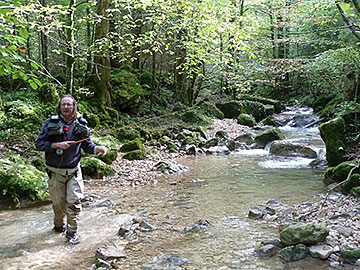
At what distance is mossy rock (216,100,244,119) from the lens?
2234 cm

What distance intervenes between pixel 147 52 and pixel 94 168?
3.64 m

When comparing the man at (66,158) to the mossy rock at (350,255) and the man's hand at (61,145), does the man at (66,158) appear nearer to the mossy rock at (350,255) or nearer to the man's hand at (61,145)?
the man's hand at (61,145)

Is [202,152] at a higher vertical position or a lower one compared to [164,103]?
lower

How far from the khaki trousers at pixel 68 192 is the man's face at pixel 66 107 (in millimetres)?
830

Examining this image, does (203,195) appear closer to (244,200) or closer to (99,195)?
(244,200)

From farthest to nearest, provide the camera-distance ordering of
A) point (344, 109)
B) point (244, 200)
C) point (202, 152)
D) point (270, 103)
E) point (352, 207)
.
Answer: point (270, 103) < point (202, 152) < point (344, 109) < point (244, 200) < point (352, 207)

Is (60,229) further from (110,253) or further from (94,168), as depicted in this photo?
(94,168)

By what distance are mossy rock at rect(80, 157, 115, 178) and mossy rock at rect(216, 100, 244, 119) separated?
14769 millimetres

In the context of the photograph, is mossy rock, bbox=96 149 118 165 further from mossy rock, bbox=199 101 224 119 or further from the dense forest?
mossy rock, bbox=199 101 224 119

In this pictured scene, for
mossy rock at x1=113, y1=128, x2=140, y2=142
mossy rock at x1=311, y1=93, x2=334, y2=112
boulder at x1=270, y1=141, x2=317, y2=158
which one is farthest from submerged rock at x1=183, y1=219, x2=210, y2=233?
mossy rock at x1=311, y1=93, x2=334, y2=112

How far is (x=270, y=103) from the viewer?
25797 millimetres

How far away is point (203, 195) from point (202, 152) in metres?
5.71

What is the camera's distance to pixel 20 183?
6211 mm

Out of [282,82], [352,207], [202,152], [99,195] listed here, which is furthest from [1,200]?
[282,82]
